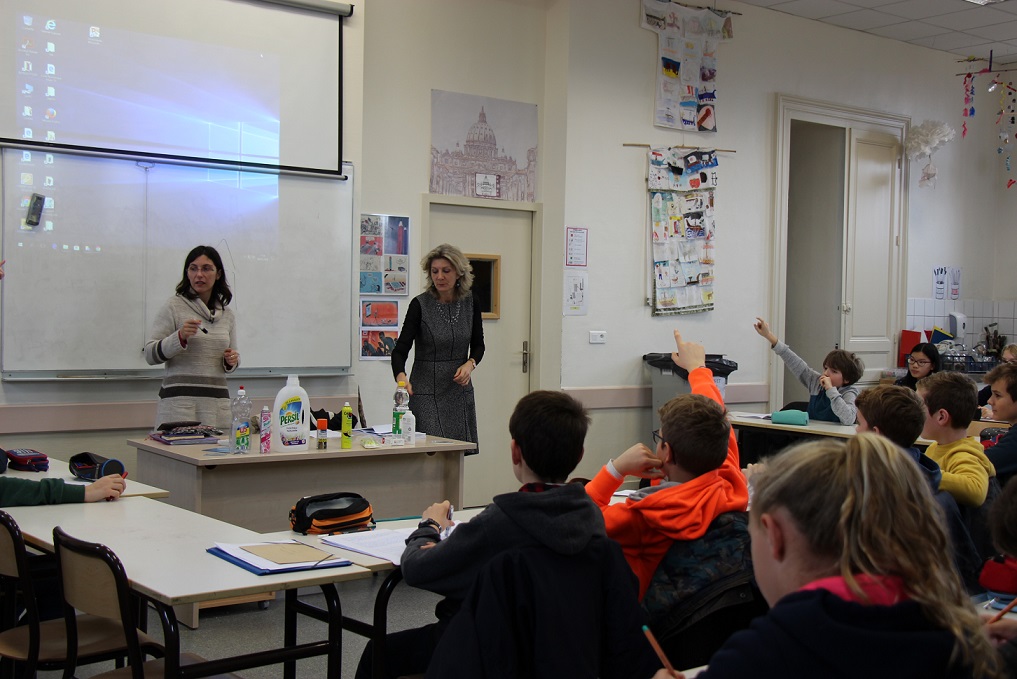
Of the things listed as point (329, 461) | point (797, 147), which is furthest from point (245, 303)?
point (797, 147)

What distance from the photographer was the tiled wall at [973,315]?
8.53 meters

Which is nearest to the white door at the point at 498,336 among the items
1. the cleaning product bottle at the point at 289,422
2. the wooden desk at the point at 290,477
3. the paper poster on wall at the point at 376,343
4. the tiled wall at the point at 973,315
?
the paper poster on wall at the point at 376,343

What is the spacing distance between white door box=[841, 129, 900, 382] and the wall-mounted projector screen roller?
4.62 meters

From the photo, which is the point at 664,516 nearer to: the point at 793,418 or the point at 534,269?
the point at 793,418

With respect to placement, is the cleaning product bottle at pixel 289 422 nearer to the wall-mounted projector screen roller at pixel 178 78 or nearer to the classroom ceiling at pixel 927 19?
the wall-mounted projector screen roller at pixel 178 78

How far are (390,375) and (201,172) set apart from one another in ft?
5.45

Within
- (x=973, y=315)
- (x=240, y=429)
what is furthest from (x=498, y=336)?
(x=973, y=315)

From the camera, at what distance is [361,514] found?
2732 millimetres

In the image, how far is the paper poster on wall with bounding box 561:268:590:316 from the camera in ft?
21.2

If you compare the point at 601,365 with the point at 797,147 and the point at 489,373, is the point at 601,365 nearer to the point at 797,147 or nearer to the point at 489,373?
→ the point at 489,373

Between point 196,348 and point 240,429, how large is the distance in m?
0.77

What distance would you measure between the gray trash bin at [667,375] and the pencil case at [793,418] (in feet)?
4.07

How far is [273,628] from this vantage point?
12.8 ft

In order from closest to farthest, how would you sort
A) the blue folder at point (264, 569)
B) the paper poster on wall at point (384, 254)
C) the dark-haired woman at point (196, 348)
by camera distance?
the blue folder at point (264, 569), the dark-haired woman at point (196, 348), the paper poster on wall at point (384, 254)
